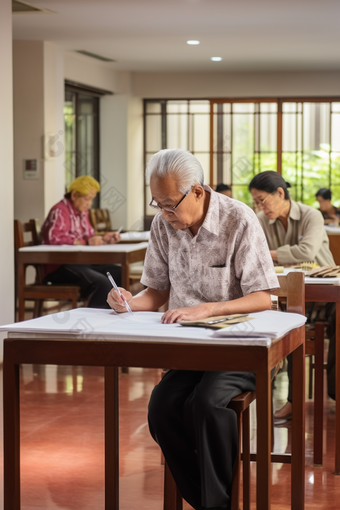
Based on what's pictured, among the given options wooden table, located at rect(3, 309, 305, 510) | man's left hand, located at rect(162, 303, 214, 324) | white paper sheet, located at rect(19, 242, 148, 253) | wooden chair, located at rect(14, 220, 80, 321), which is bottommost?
wooden chair, located at rect(14, 220, 80, 321)

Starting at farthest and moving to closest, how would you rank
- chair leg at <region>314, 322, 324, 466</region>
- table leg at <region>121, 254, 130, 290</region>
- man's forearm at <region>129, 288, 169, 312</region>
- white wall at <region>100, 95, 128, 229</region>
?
1. white wall at <region>100, 95, 128, 229</region>
2. table leg at <region>121, 254, 130, 290</region>
3. chair leg at <region>314, 322, 324, 466</region>
4. man's forearm at <region>129, 288, 169, 312</region>

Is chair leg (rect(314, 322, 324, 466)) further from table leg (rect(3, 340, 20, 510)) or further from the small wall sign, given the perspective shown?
the small wall sign

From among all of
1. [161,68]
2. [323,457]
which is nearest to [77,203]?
[323,457]

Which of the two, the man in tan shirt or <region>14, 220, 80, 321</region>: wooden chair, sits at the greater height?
the man in tan shirt

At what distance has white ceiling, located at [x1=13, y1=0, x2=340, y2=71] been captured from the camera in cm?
582

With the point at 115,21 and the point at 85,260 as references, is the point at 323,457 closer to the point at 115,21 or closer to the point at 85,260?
the point at 85,260

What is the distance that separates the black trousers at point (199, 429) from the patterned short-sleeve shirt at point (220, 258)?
26 cm

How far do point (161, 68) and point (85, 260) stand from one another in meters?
5.26

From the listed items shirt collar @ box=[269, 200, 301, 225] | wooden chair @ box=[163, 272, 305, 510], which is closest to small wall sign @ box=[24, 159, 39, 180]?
shirt collar @ box=[269, 200, 301, 225]

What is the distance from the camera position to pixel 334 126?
993 centimetres

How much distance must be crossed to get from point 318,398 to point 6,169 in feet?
9.18

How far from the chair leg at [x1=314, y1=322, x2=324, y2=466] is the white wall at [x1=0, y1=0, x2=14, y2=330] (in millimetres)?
2485

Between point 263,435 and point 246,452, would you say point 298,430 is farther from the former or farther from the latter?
point 263,435

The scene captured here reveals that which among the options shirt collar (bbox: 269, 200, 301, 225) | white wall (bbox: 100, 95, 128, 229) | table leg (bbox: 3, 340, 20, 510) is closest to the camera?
table leg (bbox: 3, 340, 20, 510)
